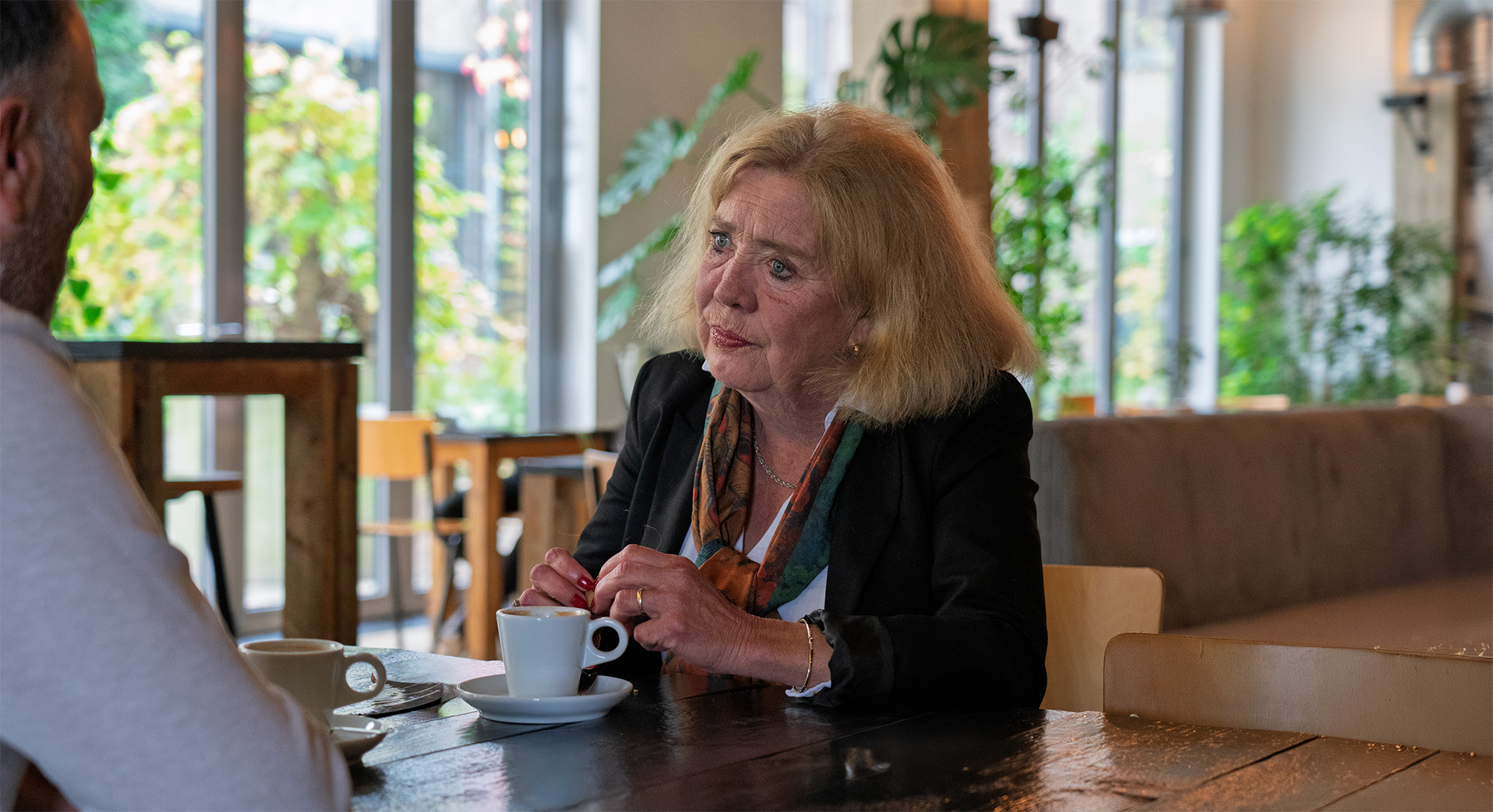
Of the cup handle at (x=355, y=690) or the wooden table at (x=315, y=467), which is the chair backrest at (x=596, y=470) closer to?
the wooden table at (x=315, y=467)

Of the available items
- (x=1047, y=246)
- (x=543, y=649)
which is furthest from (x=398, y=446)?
(x=543, y=649)

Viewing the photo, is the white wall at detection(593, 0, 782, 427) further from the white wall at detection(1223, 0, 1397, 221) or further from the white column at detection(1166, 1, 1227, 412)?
the white wall at detection(1223, 0, 1397, 221)

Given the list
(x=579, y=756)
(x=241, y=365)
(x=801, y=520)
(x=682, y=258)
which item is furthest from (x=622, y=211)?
(x=579, y=756)

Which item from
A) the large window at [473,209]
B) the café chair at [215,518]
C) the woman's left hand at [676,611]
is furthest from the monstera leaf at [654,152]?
the woman's left hand at [676,611]

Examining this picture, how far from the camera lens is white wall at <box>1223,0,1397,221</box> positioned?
897cm

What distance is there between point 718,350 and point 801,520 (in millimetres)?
253

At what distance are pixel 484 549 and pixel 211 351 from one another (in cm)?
150

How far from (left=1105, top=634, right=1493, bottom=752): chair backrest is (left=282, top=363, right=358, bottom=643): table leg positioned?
91.5 inches

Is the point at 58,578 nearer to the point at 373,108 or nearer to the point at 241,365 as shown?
the point at 241,365

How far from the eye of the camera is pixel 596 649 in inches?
47.6

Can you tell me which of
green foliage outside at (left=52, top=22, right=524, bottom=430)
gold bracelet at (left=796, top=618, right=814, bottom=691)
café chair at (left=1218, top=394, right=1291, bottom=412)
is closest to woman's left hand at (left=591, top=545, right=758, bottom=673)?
gold bracelet at (left=796, top=618, right=814, bottom=691)

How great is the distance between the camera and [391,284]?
5656 millimetres

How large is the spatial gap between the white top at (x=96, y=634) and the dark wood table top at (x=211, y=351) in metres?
2.32

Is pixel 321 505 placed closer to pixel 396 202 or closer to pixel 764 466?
pixel 764 466
